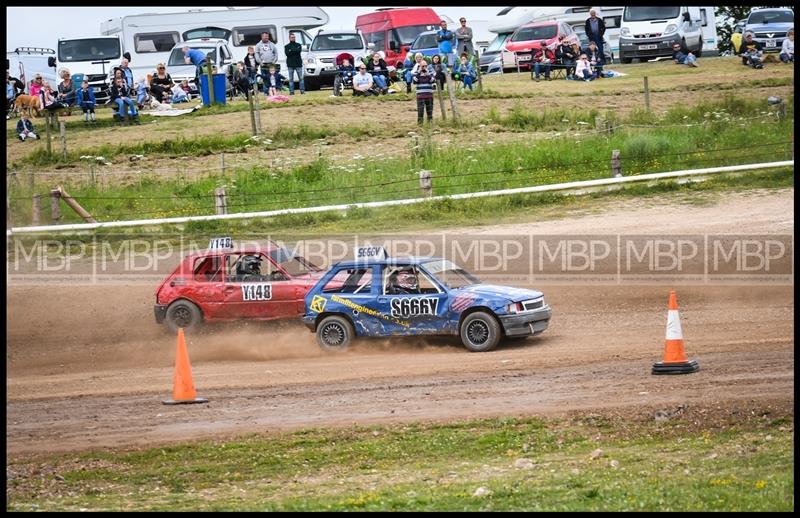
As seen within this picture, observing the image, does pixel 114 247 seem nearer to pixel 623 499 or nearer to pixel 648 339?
pixel 648 339

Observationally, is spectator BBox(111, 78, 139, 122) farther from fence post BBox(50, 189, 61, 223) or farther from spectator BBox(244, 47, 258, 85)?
fence post BBox(50, 189, 61, 223)

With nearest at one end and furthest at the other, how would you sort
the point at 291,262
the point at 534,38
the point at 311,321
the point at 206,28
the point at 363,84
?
the point at 311,321, the point at 291,262, the point at 363,84, the point at 534,38, the point at 206,28

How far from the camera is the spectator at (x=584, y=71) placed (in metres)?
33.5

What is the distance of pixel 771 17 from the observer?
36188mm

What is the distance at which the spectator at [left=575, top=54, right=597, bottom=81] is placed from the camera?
33531 mm

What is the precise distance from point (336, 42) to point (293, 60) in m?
3.01

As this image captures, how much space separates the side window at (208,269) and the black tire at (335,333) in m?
2.38

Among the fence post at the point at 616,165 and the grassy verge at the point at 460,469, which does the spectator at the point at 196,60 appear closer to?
the fence post at the point at 616,165

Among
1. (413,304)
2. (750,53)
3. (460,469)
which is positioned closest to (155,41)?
(750,53)

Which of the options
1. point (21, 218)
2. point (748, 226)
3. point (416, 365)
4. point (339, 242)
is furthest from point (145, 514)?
point (21, 218)

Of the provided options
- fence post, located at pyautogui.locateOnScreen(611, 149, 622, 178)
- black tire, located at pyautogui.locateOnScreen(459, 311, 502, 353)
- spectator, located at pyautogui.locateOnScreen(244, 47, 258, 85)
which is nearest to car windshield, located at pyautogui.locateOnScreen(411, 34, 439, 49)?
spectator, located at pyautogui.locateOnScreen(244, 47, 258, 85)

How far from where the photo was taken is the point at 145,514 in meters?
7.90

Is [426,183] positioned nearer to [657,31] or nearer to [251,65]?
[251,65]

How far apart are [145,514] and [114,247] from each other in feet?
46.1
